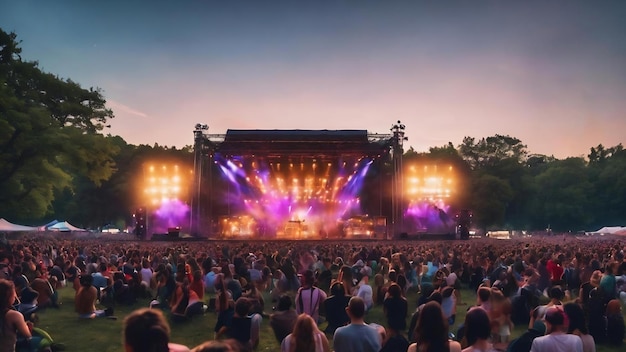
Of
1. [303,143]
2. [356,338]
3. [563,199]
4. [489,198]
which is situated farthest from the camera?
[563,199]

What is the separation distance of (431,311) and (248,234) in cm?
5224

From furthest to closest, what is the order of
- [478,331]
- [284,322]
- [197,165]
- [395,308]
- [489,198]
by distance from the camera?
[489,198], [197,165], [284,322], [395,308], [478,331]

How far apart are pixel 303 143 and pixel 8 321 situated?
1443 inches

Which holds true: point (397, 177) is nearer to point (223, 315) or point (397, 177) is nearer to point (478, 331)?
point (223, 315)

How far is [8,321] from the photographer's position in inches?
264

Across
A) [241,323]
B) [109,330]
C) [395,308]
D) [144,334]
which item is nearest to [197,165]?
[109,330]

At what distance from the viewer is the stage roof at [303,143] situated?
138ft

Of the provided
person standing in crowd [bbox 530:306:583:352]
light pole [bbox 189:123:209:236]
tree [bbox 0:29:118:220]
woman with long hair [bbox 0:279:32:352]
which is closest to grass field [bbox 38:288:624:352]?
woman with long hair [bbox 0:279:32:352]

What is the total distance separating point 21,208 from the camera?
4150cm

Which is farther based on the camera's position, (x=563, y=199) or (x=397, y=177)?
(x=563, y=199)

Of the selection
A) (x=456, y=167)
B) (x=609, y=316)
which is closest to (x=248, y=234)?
(x=456, y=167)

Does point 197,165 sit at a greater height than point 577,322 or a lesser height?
greater

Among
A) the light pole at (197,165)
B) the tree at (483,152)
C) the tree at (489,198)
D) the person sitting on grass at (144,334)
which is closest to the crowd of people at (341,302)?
the person sitting on grass at (144,334)

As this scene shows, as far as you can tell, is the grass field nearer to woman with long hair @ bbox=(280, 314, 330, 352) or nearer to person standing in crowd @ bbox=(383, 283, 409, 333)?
person standing in crowd @ bbox=(383, 283, 409, 333)
